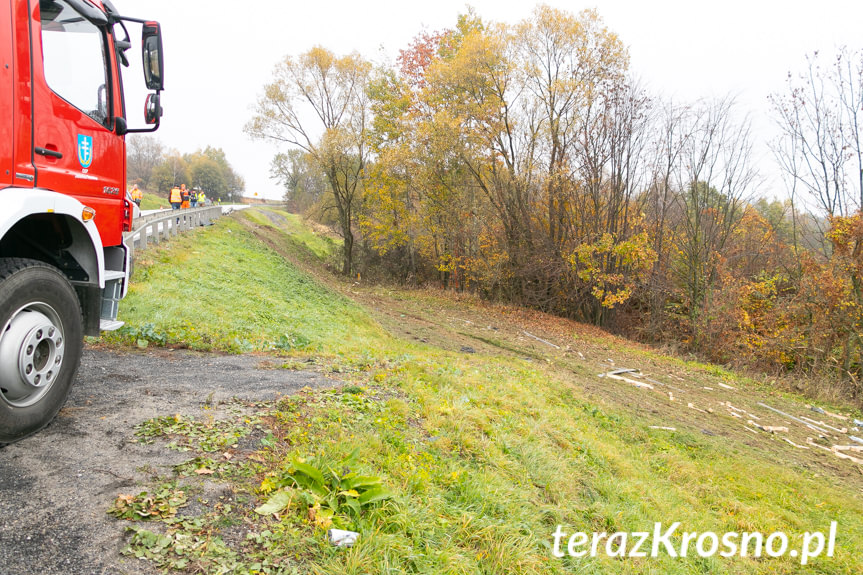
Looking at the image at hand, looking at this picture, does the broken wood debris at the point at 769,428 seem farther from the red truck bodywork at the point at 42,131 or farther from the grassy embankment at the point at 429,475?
the red truck bodywork at the point at 42,131

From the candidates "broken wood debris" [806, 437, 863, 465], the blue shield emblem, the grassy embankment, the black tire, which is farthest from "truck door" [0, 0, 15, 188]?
"broken wood debris" [806, 437, 863, 465]

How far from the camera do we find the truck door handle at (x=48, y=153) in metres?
3.67

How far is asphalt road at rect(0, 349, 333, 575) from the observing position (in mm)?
2488

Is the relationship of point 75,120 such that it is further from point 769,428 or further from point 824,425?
point 824,425

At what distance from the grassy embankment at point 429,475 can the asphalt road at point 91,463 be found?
0.18m

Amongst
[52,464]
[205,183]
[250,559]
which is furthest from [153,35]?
[205,183]

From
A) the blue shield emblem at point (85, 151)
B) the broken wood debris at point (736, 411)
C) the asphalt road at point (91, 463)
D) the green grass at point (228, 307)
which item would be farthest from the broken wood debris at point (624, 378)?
the blue shield emblem at point (85, 151)

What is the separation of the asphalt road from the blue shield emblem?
2.13 meters

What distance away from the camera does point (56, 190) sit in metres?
3.92

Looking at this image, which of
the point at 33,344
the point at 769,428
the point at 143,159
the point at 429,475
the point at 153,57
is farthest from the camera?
the point at 143,159

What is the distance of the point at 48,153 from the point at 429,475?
3.92m

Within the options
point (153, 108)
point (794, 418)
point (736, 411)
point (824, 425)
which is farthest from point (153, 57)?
point (824, 425)

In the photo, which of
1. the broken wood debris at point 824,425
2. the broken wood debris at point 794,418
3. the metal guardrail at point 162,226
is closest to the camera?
the broken wood debris at point 794,418

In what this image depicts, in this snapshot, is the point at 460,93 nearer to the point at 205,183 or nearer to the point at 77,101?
the point at 77,101
